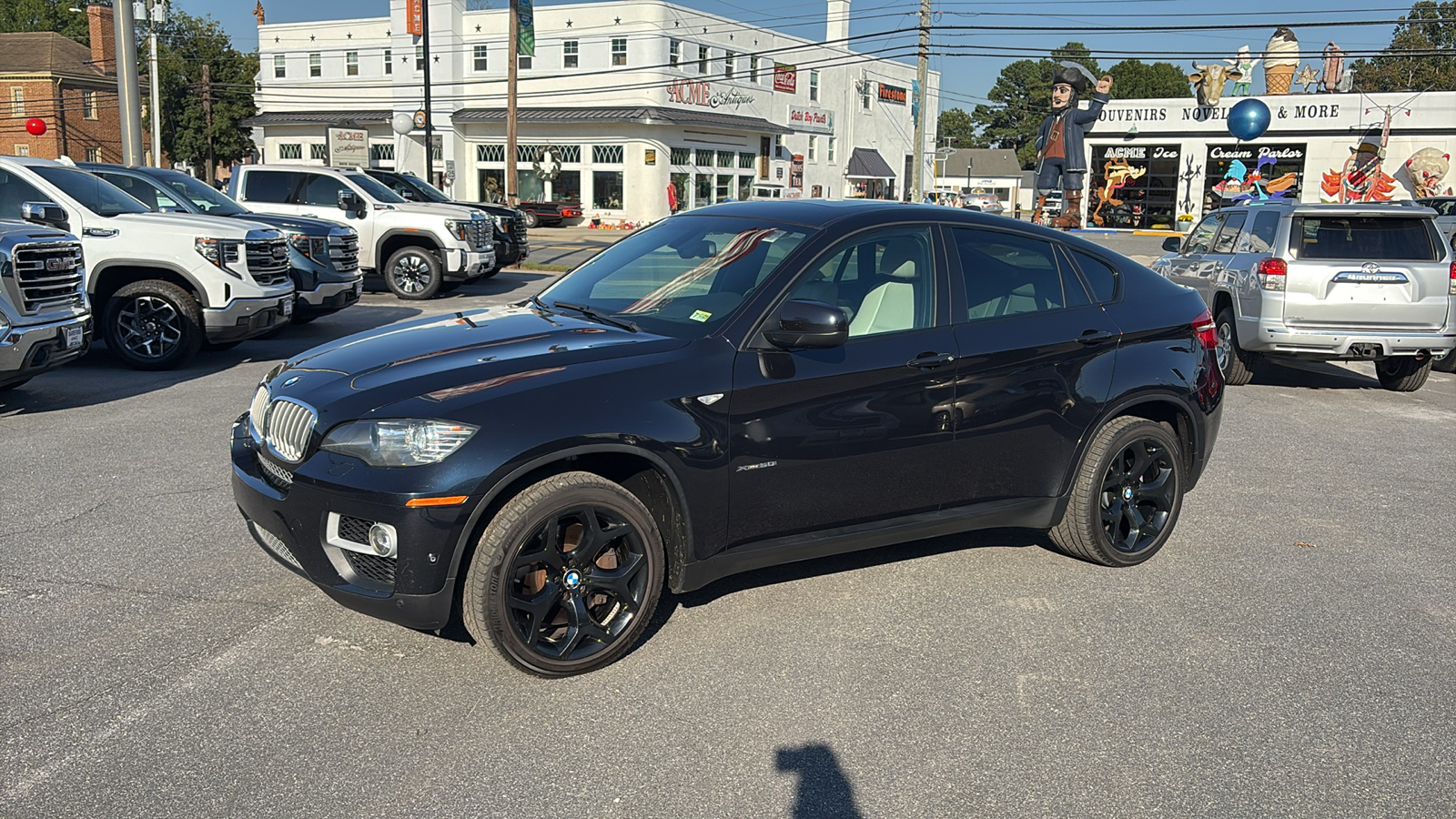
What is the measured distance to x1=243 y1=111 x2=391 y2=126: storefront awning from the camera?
53469mm

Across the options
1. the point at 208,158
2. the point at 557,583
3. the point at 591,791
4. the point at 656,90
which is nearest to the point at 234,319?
the point at 557,583

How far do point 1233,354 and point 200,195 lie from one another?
38.4 feet

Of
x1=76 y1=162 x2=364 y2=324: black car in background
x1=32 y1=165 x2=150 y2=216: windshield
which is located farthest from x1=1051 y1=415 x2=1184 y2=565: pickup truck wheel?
x1=32 y1=165 x2=150 y2=216: windshield

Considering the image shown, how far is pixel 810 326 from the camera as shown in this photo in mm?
4211

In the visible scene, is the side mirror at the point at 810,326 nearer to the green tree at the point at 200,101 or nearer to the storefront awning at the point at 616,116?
the storefront awning at the point at 616,116

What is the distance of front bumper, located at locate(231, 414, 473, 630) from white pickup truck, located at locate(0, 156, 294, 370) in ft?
23.6

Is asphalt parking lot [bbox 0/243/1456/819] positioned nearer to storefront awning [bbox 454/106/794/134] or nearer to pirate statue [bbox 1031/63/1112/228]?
pirate statue [bbox 1031/63/1112/228]

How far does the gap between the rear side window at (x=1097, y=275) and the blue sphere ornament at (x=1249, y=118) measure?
46.7 m

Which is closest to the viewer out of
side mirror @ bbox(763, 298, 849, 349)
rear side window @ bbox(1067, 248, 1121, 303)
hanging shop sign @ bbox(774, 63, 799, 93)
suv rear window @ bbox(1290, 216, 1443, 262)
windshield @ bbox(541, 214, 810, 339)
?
side mirror @ bbox(763, 298, 849, 349)

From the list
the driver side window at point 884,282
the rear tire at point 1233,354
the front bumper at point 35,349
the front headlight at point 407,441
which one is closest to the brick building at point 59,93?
the front bumper at point 35,349

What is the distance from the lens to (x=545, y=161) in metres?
50.4

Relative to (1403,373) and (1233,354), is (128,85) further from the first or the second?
(1403,373)

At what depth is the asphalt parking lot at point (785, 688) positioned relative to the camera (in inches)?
133

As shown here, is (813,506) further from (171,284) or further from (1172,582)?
(171,284)
